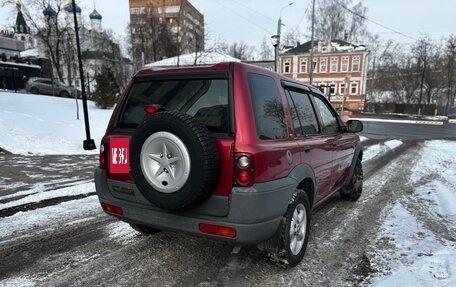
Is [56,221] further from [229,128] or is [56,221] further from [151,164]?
[229,128]

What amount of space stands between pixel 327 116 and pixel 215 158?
2443 mm

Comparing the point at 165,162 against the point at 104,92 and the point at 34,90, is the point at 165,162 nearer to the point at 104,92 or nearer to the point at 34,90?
the point at 104,92

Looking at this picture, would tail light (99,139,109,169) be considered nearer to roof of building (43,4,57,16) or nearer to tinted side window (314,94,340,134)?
tinted side window (314,94,340,134)

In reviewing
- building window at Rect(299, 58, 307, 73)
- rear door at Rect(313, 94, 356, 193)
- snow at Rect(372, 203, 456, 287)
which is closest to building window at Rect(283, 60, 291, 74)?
building window at Rect(299, 58, 307, 73)

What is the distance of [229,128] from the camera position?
2775 mm

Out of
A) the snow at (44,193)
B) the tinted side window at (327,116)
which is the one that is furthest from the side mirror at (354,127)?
the snow at (44,193)

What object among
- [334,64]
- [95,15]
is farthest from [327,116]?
[95,15]

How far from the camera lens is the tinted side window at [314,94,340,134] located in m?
4.38

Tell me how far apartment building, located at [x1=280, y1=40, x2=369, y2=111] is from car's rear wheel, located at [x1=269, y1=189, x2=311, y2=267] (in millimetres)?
48758

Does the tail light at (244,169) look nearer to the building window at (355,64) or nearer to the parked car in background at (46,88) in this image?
the parked car in background at (46,88)

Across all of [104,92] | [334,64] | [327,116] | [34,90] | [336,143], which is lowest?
[336,143]

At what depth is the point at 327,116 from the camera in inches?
→ 180

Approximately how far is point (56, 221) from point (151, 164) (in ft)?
8.13

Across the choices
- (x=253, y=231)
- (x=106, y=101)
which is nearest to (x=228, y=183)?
(x=253, y=231)
